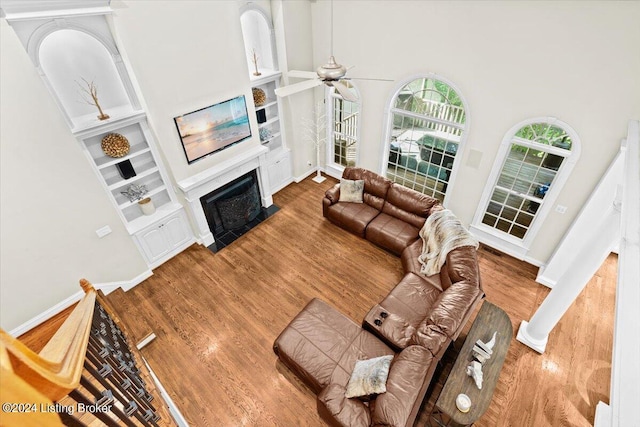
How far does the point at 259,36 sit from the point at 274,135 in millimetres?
1962

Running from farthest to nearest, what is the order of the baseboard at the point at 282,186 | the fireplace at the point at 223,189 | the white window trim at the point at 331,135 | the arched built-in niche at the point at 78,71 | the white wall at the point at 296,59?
the baseboard at the point at 282,186, the white window trim at the point at 331,135, the white wall at the point at 296,59, the fireplace at the point at 223,189, the arched built-in niche at the point at 78,71

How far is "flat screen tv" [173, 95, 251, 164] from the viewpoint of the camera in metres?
4.93

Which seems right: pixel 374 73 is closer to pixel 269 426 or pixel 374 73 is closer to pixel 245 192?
pixel 245 192

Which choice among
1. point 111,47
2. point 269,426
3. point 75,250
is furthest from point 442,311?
point 111,47

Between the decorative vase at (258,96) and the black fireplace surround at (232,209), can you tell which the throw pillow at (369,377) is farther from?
the decorative vase at (258,96)

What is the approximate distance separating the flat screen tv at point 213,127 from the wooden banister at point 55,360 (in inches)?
155


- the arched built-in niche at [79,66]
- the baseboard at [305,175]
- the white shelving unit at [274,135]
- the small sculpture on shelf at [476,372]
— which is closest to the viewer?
the small sculpture on shelf at [476,372]

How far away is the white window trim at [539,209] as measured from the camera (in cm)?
442

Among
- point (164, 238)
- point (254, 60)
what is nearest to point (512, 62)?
point (254, 60)

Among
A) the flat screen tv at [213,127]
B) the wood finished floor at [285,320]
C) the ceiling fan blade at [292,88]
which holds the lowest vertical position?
the wood finished floor at [285,320]

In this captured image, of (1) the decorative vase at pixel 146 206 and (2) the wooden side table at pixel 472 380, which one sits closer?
(2) the wooden side table at pixel 472 380

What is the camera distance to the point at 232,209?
618cm

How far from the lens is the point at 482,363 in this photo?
3.43 metres

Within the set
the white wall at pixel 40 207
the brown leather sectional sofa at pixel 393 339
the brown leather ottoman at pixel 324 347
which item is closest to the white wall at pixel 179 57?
the white wall at pixel 40 207
